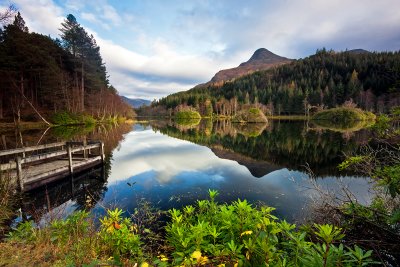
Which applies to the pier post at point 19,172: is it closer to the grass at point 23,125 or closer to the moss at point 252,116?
the grass at point 23,125

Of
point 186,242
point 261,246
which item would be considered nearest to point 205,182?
point 186,242

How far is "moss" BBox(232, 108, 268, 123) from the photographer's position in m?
71.3

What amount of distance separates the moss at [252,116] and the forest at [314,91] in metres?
37.5

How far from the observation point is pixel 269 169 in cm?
1680

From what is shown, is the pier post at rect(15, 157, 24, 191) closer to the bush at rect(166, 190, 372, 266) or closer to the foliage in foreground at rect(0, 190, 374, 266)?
the foliage in foreground at rect(0, 190, 374, 266)

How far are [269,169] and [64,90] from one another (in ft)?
162

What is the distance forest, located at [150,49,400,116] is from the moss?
1478 inches

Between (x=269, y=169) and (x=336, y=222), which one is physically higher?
(x=336, y=222)

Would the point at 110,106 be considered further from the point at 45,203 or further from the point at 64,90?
the point at 45,203

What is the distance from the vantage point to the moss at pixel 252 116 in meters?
71.3

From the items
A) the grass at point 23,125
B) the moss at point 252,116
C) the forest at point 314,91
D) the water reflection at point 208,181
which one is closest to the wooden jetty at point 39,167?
the water reflection at point 208,181

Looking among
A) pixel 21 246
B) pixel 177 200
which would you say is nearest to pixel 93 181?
pixel 177 200

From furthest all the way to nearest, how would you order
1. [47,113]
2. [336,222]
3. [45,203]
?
1. [47,113]
2. [45,203]
3. [336,222]

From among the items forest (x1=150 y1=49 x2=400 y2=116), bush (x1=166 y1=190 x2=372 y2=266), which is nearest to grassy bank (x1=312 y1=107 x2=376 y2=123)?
forest (x1=150 y1=49 x2=400 y2=116)
